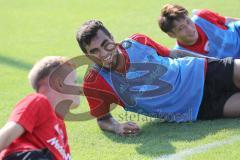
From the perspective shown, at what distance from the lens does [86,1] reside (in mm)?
11109

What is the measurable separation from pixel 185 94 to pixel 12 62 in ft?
9.91

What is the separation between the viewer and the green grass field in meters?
4.00

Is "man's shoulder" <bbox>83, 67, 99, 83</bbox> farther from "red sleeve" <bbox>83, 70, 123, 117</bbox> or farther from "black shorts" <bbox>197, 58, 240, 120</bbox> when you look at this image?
"black shorts" <bbox>197, 58, 240, 120</bbox>

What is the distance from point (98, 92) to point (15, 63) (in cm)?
263

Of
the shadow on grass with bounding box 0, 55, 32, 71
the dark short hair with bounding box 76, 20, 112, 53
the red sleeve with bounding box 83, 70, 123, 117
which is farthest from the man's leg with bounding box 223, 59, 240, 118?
the shadow on grass with bounding box 0, 55, 32, 71

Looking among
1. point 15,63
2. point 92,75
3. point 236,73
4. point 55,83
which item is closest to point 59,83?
point 55,83

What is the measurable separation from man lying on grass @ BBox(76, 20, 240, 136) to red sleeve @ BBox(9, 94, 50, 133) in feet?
5.15

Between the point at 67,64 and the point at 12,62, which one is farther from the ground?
the point at 67,64

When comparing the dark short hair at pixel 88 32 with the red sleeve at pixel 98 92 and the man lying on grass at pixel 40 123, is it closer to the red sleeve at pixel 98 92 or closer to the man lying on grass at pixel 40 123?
the red sleeve at pixel 98 92

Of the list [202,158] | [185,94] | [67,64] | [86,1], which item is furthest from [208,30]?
[86,1]

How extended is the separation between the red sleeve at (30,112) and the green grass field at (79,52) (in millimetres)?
1174

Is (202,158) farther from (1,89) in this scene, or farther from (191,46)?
(1,89)

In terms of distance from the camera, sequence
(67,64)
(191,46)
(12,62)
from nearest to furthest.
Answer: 1. (67,64)
2. (191,46)
3. (12,62)

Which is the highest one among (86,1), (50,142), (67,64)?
(67,64)
